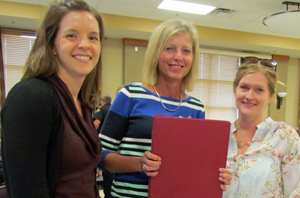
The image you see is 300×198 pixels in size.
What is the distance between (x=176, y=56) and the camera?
3.72ft

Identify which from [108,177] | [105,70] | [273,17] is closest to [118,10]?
[105,70]

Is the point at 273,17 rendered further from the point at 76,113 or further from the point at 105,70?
the point at 76,113

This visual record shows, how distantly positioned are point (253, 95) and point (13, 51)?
5818mm

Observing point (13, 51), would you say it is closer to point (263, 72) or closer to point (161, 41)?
point (161, 41)

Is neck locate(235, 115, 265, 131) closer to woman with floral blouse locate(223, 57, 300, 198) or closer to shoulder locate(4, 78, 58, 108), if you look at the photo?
woman with floral blouse locate(223, 57, 300, 198)

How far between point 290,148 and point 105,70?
17.4 feet

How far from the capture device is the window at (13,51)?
5.37 meters

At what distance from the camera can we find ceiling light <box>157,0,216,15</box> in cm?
443

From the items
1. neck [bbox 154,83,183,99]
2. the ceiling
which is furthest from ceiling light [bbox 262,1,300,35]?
neck [bbox 154,83,183,99]

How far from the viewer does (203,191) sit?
0.99 meters

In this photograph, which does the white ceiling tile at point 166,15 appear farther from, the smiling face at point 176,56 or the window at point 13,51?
the smiling face at point 176,56

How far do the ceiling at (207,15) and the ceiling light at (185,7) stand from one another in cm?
14

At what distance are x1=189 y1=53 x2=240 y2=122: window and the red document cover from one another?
20.4 ft

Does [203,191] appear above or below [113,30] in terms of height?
below
